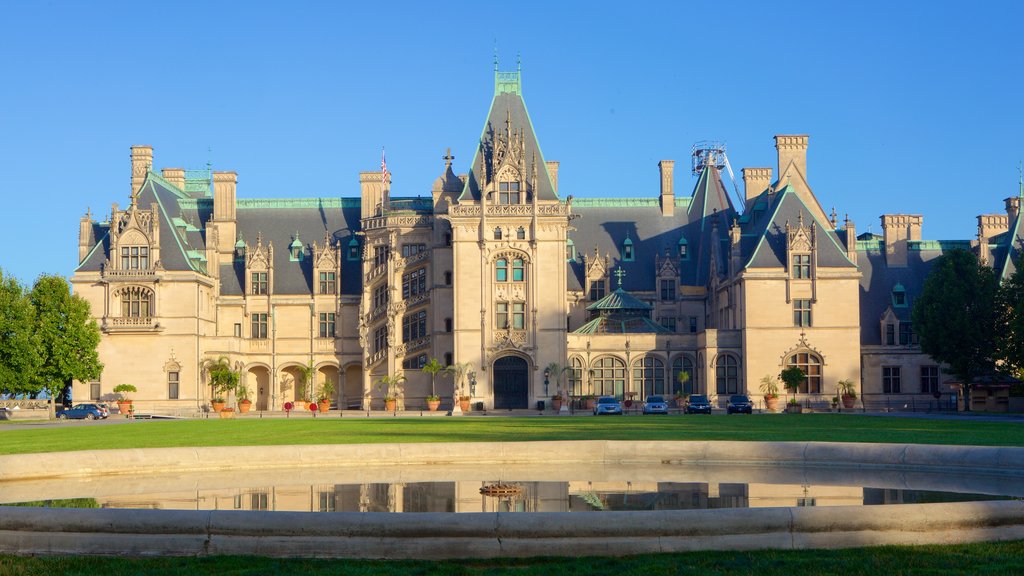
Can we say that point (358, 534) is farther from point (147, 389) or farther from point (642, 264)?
point (642, 264)

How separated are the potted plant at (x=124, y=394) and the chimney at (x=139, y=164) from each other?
58.1 feet

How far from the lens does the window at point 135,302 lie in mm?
83375

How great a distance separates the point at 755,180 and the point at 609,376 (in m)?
22.0

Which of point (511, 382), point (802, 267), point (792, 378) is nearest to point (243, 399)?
point (511, 382)

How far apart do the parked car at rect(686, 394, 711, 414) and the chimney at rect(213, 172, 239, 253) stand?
3669 centimetres

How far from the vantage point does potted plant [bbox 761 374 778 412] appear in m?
78.1

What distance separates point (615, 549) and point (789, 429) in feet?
99.2

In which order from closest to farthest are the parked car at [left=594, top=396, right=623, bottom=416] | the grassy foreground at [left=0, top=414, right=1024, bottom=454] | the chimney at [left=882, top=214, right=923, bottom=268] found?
the grassy foreground at [left=0, top=414, right=1024, bottom=454]
the parked car at [left=594, top=396, right=623, bottom=416]
the chimney at [left=882, top=214, right=923, bottom=268]

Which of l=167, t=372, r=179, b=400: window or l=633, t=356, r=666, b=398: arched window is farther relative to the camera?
l=633, t=356, r=666, b=398: arched window

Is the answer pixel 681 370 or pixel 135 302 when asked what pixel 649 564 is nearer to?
pixel 681 370

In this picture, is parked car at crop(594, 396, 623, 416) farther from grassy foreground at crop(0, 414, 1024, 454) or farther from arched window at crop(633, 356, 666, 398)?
grassy foreground at crop(0, 414, 1024, 454)

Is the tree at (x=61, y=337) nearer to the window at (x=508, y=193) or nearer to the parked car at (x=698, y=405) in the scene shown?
the window at (x=508, y=193)

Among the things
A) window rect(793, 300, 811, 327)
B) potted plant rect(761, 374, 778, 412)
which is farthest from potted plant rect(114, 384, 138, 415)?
window rect(793, 300, 811, 327)

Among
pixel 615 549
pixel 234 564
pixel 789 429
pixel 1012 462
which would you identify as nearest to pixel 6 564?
pixel 234 564
